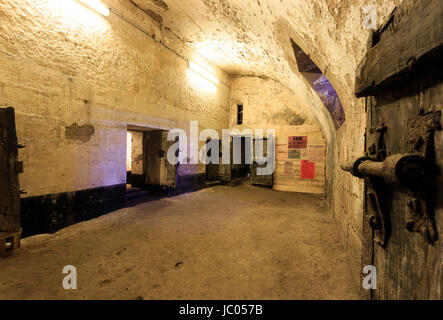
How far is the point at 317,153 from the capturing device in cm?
770

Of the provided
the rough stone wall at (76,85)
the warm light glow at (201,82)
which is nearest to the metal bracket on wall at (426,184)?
the rough stone wall at (76,85)

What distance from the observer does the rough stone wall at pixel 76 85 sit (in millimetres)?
3320

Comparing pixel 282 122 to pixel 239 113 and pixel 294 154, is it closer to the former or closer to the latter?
pixel 294 154

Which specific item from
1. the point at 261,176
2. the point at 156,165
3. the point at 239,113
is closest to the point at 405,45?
the point at 156,165

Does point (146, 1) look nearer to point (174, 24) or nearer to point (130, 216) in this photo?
point (174, 24)

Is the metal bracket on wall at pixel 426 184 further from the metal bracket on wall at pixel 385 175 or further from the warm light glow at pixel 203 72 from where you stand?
the warm light glow at pixel 203 72

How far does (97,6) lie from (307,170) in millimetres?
7803

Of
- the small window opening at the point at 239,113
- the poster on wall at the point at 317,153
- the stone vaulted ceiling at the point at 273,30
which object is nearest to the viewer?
the stone vaulted ceiling at the point at 273,30

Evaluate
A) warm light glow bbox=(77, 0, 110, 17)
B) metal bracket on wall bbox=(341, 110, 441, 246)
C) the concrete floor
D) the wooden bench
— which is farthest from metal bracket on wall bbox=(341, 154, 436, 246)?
warm light glow bbox=(77, 0, 110, 17)

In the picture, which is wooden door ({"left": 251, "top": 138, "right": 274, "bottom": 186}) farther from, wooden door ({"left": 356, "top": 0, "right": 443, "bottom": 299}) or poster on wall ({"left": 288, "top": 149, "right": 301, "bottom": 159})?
wooden door ({"left": 356, "top": 0, "right": 443, "bottom": 299})

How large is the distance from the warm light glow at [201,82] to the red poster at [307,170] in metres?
4.68

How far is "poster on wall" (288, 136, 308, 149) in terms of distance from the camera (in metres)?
7.93

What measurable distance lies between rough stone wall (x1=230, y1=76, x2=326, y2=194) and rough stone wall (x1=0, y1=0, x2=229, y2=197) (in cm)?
426

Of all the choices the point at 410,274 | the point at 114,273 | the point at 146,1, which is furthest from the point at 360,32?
the point at 146,1
